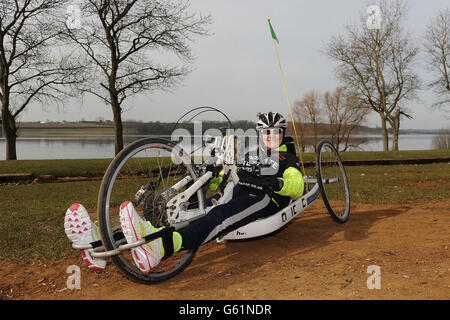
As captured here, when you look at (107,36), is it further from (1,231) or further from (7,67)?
(1,231)

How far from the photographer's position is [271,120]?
4754 mm

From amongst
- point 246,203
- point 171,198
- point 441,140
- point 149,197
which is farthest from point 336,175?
point 441,140

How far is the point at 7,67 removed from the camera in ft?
68.8

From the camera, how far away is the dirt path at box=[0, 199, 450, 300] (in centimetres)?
320

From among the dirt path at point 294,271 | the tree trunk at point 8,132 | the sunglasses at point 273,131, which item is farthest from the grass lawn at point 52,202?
the tree trunk at point 8,132

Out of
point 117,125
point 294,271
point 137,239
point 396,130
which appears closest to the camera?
point 137,239

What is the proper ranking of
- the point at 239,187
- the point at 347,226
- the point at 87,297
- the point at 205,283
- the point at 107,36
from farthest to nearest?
the point at 107,36
the point at 347,226
the point at 239,187
the point at 205,283
the point at 87,297

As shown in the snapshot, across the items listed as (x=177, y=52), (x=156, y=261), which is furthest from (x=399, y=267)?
(x=177, y=52)

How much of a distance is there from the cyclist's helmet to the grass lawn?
2.82m

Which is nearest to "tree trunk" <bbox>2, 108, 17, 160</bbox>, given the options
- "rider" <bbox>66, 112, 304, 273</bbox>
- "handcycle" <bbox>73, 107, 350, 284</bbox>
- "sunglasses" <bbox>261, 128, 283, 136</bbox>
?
"handcycle" <bbox>73, 107, 350, 284</bbox>

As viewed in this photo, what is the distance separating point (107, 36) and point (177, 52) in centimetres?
383

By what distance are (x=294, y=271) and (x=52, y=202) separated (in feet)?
21.6

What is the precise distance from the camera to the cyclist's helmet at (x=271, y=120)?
4746mm

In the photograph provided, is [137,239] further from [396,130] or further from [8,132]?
[396,130]
